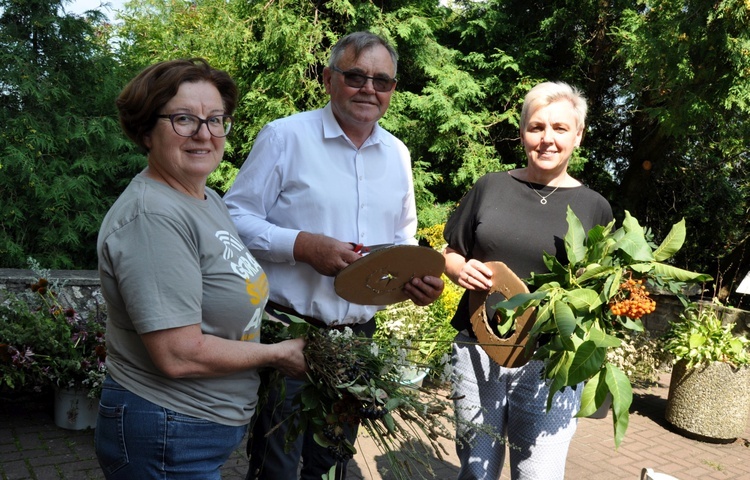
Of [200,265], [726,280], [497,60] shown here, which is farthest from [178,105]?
[497,60]

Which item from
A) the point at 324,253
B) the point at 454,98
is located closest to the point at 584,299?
the point at 324,253

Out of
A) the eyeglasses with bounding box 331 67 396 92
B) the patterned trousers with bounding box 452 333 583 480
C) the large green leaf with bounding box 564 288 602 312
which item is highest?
the eyeglasses with bounding box 331 67 396 92

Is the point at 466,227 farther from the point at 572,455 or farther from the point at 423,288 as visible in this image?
the point at 572,455

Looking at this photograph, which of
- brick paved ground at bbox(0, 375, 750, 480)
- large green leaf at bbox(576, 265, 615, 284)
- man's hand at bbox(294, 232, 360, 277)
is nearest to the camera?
large green leaf at bbox(576, 265, 615, 284)

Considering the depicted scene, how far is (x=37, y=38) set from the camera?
764 cm

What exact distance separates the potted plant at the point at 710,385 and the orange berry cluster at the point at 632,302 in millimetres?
3855

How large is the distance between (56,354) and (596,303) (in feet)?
12.5

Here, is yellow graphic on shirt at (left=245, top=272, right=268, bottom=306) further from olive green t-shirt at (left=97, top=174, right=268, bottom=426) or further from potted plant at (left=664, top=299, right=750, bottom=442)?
potted plant at (left=664, top=299, right=750, bottom=442)

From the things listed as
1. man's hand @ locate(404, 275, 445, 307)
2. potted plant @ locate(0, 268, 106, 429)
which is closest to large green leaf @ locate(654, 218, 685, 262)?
man's hand @ locate(404, 275, 445, 307)

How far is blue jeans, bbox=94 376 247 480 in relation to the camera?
1.46 meters

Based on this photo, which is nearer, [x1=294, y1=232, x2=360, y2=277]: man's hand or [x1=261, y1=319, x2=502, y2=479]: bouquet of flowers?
[x1=261, y1=319, x2=502, y2=479]: bouquet of flowers

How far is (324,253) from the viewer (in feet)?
6.88

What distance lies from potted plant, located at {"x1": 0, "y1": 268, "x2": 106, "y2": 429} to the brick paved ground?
0.23 meters

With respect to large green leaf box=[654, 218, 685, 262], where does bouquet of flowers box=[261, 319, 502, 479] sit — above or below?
below
